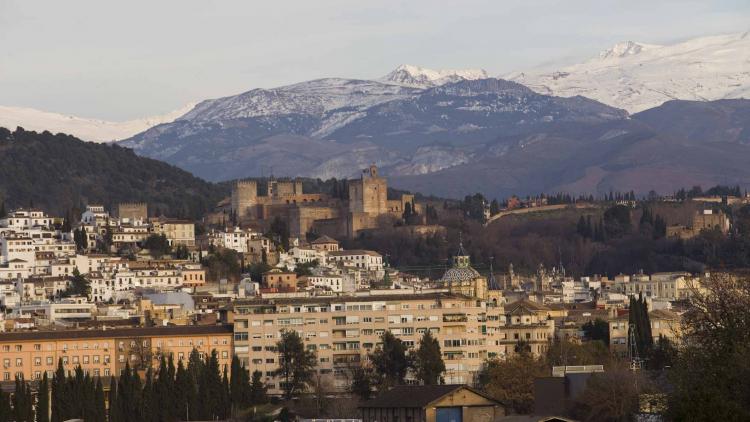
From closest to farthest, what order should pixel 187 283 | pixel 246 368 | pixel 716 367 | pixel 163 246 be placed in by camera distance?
pixel 716 367 < pixel 246 368 < pixel 187 283 < pixel 163 246

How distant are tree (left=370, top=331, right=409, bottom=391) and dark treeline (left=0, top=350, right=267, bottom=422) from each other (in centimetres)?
805

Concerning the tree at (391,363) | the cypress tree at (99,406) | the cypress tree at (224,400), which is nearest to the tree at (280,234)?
the tree at (391,363)

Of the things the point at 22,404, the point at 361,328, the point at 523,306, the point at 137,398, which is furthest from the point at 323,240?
the point at 22,404

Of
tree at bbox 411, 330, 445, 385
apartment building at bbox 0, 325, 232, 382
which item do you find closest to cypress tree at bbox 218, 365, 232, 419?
tree at bbox 411, 330, 445, 385

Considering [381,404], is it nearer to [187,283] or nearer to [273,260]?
[187,283]

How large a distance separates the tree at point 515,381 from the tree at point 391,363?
3.91 m

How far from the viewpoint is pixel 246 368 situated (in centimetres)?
10650

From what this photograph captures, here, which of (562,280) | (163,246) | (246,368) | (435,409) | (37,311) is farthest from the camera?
(562,280)

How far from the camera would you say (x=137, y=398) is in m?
90.8

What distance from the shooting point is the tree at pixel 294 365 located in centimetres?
10131

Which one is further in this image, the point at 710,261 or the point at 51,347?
the point at 710,261

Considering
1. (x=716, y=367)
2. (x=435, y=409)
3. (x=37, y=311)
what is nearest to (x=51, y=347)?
(x=37, y=311)

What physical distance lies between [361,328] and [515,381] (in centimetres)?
1762

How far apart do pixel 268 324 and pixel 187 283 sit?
131ft
